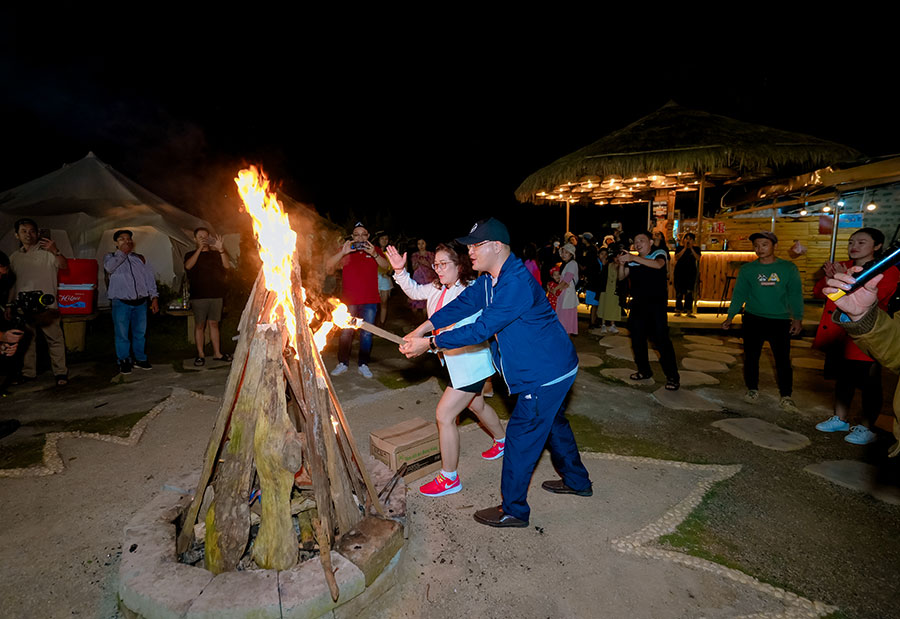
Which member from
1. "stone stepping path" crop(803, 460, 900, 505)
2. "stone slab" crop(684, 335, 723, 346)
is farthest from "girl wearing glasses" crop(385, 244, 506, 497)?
"stone slab" crop(684, 335, 723, 346)

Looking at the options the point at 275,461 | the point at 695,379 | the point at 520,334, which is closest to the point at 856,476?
the point at 695,379

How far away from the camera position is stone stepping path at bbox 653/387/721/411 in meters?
5.74

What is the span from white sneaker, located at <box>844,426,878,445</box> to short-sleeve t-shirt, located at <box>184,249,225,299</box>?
343 inches

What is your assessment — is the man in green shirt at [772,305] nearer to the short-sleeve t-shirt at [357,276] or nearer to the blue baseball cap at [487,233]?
the blue baseball cap at [487,233]

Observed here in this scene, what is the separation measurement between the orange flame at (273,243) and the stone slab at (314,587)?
1.24 metres

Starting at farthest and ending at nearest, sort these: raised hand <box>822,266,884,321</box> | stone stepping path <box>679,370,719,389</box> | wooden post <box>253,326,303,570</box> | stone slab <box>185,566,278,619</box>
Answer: stone stepping path <box>679,370,719,389</box>, wooden post <box>253,326,303,570</box>, raised hand <box>822,266,884,321</box>, stone slab <box>185,566,278,619</box>

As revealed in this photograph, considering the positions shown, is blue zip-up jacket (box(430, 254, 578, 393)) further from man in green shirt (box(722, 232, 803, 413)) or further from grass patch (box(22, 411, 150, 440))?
grass patch (box(22, 411, 150, 440))

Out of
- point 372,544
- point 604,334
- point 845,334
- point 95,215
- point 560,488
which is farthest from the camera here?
point 95,215

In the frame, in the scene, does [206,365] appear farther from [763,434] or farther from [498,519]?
[763,434]

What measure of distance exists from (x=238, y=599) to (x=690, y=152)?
34.0 ft

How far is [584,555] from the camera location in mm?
3010

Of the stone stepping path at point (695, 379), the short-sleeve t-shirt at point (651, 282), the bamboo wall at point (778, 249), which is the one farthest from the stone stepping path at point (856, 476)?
the bamboo wall at point (778, 249)

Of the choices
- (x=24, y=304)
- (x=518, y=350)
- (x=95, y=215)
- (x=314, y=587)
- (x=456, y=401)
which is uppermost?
(x=95, y=215)

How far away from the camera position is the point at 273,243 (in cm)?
275
